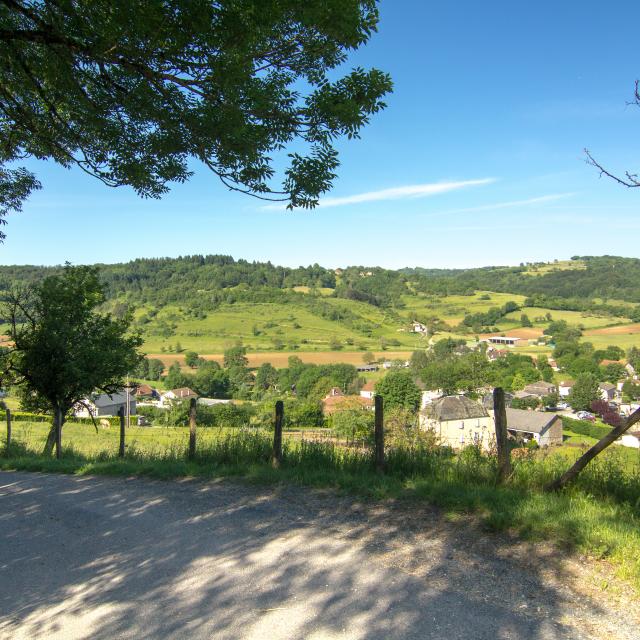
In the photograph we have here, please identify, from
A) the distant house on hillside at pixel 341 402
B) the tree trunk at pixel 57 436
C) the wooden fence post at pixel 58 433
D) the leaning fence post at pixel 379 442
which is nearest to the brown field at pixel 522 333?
the distant house on hillside at pixel 341 402

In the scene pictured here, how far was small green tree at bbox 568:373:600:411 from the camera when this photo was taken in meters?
50.0

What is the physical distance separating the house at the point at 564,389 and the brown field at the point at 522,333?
45400 mm

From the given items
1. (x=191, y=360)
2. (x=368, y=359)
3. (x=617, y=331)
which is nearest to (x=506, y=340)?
(x=617, y=331)

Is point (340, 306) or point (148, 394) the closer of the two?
point (148, 394)

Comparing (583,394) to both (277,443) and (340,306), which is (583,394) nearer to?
(277,443)

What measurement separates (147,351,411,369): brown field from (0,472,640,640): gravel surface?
268 feet

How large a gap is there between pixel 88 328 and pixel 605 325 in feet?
412

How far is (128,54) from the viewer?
16.7 feet

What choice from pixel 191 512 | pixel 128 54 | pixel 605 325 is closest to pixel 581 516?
pixel 191 512

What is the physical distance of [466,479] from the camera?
5.97m

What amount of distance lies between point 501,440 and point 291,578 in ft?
10.2

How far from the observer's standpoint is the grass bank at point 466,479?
173 inches

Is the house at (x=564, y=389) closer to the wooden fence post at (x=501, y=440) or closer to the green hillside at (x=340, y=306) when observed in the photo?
the green hillside at (x=340, y=306)

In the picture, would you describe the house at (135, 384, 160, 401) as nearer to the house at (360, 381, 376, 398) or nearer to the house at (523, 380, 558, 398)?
the house at (360, 381, 376, 398)
